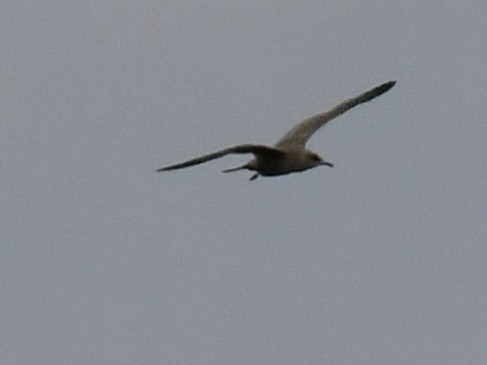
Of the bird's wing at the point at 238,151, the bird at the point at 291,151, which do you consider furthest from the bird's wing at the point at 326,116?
the bird's wing at the point at 238,151

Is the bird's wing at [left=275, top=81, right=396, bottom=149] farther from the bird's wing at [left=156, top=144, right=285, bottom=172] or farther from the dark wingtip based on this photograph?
the bird's wing at [left=156, top=144, right=285, bottom=172]

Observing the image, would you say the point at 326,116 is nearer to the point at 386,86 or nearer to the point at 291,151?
the point at 386,86

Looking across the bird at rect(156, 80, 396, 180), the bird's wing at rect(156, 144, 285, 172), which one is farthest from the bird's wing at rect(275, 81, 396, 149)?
the bird's wing at rect(156, 144, 285, 172)

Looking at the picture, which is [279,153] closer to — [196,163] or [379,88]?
[196,163]

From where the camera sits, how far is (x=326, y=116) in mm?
38156

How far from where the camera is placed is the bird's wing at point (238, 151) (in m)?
30.3

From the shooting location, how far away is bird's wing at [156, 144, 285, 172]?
30.3 meters

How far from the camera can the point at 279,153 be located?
1307 inches

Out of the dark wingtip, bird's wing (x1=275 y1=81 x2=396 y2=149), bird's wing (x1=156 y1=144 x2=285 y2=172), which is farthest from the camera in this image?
the dark wingtip

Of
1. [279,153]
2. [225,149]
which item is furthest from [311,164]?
[225,149]

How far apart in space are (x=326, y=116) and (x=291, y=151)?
409 cm

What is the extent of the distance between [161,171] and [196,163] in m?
0.51

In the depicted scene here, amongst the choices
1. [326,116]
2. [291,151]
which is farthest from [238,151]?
[326,116]

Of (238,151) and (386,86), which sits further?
(386,86)
